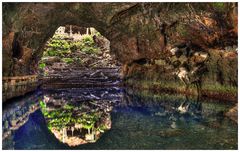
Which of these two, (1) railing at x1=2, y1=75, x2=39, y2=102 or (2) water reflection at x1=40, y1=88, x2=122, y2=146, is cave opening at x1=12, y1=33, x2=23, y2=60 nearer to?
(1) railing at x1=2, y1=75, x2=39, y2=102

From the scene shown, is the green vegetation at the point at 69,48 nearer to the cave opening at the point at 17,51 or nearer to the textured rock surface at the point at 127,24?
the textured rock surface at the point at 127,24

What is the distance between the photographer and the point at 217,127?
26.7 feet

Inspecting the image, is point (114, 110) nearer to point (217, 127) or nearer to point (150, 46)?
point (217, 127)

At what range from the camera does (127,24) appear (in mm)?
16188

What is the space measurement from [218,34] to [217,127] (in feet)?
19.9

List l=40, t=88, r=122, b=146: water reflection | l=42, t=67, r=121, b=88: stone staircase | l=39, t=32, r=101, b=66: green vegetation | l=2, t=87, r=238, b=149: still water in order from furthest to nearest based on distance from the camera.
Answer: l=39, t=32, r=101, b=66: green vegetation → l=42, t=67, r=121, b=88: stone staircase → l=40, t=88, r=122, b=146: water reflection → l=2, t=87, r=238, b=149: still water

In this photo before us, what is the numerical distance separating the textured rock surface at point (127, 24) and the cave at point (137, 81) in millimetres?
51

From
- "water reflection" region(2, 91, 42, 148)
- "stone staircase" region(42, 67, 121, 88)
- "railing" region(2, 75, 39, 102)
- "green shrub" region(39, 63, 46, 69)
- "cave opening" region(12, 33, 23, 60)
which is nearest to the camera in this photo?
"water reflection" region(2, 91, 42, 148)

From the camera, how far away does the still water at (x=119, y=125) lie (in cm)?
691

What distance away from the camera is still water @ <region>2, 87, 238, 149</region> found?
→ 22.7ft

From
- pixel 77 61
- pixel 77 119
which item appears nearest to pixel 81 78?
pixel 77 61

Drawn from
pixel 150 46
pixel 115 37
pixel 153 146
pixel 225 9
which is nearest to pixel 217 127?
pixel 153 146

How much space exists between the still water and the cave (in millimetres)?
26

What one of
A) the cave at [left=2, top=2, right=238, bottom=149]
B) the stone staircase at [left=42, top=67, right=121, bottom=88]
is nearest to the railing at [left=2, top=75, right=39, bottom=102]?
the cave at [left=2, top=2, right=238, bottom=149]
